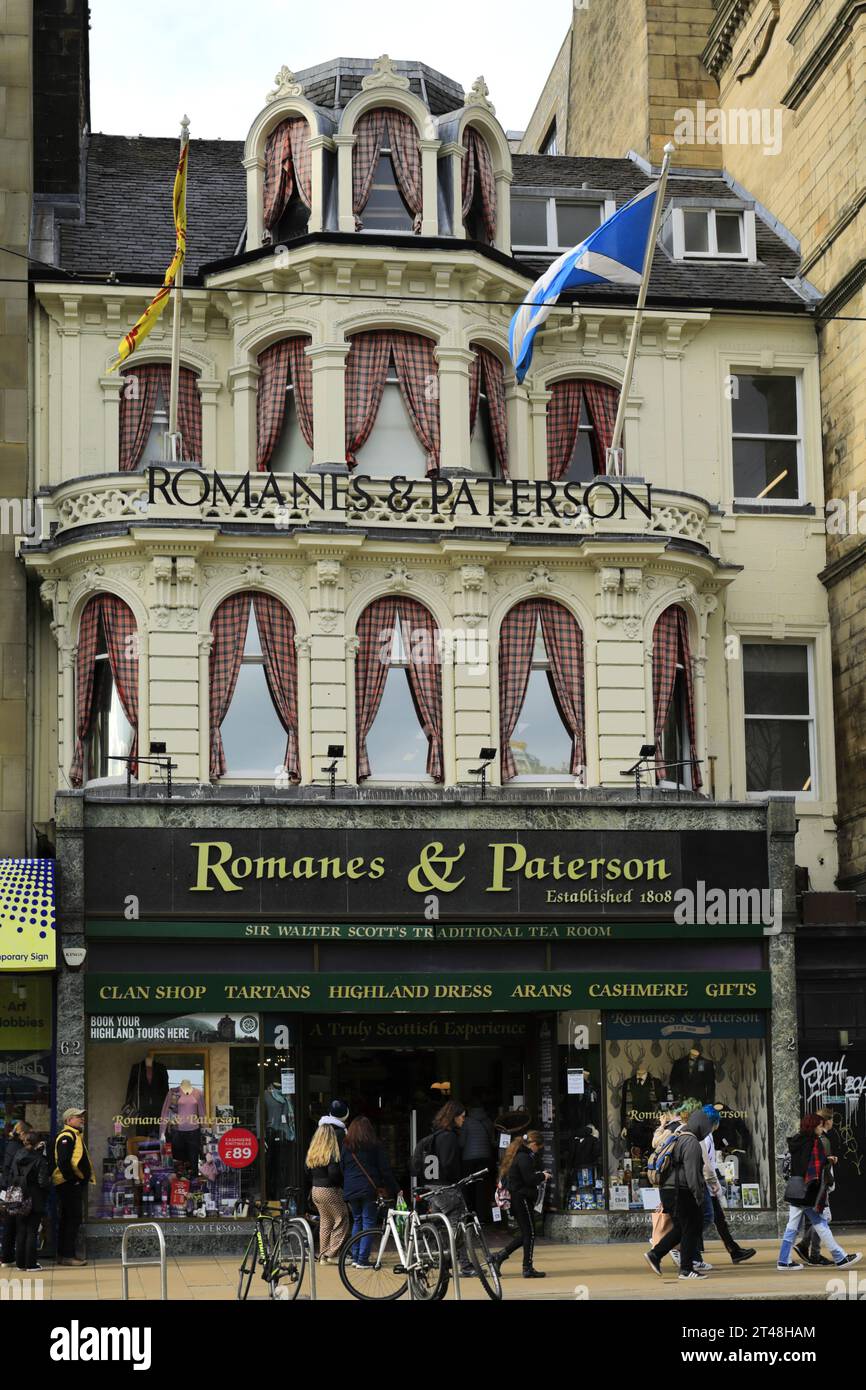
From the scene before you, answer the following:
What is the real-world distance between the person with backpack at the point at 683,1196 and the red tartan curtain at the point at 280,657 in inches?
369

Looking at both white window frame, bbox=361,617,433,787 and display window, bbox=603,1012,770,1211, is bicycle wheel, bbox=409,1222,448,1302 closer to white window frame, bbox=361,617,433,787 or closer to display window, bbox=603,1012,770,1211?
display window, bbox=603,1012,770,1211

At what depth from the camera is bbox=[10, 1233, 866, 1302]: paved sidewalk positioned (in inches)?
848

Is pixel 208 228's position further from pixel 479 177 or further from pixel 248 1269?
pixel 248 1269

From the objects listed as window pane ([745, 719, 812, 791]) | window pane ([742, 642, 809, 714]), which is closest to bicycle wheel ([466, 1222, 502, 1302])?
window pane ([745, 719, 812, 791])

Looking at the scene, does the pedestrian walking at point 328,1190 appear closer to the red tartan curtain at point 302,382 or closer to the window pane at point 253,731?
the window pane at point 253,731

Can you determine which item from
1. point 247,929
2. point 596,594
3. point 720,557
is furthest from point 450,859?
point 720,557

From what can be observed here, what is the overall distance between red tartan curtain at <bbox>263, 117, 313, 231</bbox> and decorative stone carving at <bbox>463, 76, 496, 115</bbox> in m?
2.51

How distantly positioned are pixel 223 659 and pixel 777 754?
28.6ft

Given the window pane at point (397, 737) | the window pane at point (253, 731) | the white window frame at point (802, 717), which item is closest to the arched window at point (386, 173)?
the window pane at point (253, 731)

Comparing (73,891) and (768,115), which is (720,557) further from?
(73,891)

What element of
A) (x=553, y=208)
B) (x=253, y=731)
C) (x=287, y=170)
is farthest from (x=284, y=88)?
(x=253, y=731)

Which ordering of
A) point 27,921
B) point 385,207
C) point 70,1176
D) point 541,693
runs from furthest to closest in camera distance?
point 385,207 < point 541,693 < point 27,921 < point 70,1176

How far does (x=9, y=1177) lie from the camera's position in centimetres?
2544

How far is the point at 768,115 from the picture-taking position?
1455 inches
